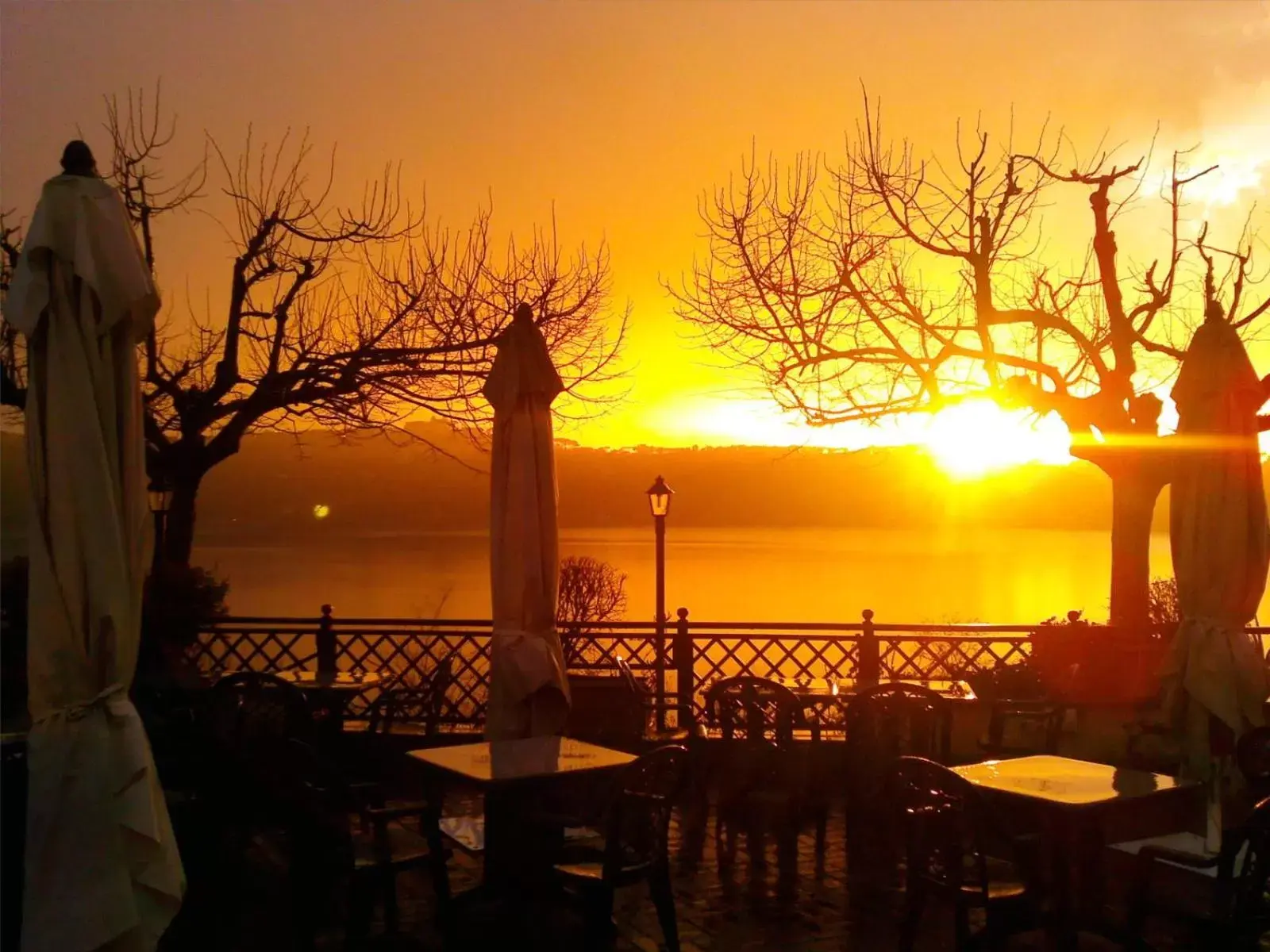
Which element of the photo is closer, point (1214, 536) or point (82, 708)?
point (82, 708)

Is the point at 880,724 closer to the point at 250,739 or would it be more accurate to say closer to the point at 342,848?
the point at 342,848

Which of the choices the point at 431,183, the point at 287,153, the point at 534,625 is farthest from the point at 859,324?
the point at 534,625

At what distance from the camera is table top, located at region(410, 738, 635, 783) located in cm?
475

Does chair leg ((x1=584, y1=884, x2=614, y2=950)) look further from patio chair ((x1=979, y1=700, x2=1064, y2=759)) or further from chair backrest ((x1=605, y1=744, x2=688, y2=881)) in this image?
patio chair ((x1=979, y1=700, x2=1064, y2=759))

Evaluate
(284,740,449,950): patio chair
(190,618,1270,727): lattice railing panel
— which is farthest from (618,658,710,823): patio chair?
(284,740,449,950): patio chair

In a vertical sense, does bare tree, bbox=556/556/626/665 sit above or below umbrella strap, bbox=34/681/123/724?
below

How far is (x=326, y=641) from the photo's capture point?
9492 millimetres

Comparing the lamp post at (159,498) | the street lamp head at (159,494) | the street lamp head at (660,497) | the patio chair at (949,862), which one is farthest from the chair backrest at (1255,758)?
the street lamp head at (159,494)

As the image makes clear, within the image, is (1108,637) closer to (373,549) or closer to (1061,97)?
(1061,97)

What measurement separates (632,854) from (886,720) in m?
2.46

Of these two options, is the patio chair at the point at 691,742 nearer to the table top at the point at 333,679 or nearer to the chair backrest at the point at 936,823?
the table top at the point at 333,679

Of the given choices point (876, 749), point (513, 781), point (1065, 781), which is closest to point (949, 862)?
point (1065, 781)

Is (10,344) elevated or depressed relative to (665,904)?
elevated

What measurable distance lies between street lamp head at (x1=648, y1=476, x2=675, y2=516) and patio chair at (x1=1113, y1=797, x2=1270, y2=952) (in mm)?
7503
